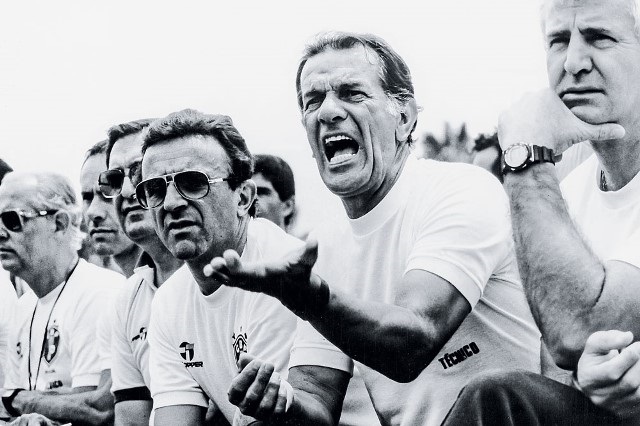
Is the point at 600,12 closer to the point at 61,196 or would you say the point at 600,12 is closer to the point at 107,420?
the point at 107,420

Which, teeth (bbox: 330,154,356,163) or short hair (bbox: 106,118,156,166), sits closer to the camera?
teeth (bbox: 330,154,356,163)

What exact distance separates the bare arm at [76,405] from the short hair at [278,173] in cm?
111

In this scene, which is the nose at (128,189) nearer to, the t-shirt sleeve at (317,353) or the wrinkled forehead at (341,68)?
the wrinkled forehead at (341,68)

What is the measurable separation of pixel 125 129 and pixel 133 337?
834 millimetres

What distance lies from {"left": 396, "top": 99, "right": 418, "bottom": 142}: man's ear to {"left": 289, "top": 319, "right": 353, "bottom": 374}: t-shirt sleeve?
603 mm

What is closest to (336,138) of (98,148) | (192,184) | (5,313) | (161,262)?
(192,184)

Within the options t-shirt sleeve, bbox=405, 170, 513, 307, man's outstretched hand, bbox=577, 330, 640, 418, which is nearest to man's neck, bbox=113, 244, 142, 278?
t-shirt sleeve, bbox=405, 170, 513, 307

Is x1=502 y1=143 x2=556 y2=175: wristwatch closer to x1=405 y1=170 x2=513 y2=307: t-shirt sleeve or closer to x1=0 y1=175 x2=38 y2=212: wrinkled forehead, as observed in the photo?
x1=405 y1=170 x2=513 y2=307: t-shirt sleeve

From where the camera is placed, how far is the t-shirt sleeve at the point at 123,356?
360cm

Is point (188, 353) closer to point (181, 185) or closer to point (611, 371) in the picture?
point (181, 185)

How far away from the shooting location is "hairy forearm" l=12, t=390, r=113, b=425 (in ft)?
12.3

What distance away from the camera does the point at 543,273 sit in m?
1.89

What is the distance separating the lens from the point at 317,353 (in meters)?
2.55

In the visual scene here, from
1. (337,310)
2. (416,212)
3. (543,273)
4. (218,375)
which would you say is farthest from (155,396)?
(543,273)
